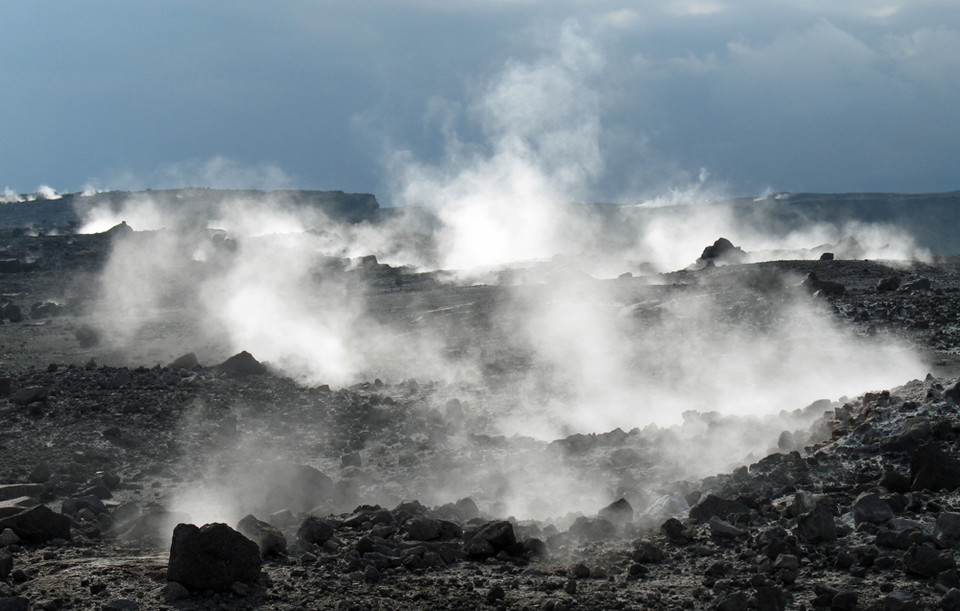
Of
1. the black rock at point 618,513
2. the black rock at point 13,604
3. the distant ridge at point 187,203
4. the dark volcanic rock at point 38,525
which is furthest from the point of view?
the distant ridge at point 187,203

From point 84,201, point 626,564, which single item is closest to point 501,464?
point 626,564

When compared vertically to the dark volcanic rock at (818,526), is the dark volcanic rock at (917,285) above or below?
above

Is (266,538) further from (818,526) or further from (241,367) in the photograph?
(241,367)

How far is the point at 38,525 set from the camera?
9.23 metres

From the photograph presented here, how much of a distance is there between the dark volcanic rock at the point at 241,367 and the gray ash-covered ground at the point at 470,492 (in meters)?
0.25

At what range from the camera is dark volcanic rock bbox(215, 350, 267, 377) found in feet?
60.7

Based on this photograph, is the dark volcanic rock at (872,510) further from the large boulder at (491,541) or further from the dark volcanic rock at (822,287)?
the dark volcanic rock at (822,287)

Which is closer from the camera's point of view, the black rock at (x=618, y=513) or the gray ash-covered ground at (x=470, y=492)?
the gray ash-covered ground at (x=470, y=492)

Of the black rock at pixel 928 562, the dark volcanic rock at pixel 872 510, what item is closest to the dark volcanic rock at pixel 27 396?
the dark volcanic rock at pixel 872 510

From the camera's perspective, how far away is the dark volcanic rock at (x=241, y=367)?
60.7ft

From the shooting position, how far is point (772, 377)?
17.2m

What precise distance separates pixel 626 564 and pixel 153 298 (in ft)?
91.7

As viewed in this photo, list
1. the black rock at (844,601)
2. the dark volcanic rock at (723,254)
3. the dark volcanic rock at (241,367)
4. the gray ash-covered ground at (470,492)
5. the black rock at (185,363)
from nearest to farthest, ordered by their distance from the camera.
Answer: the black rock at (844,601) < the gray ash-covered ground at (470,492) < the dark volcanic rock at (241,367) < the black rock at (185,363) < the dark volcanic rock at (723,254)

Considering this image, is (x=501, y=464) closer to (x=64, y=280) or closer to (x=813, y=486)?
(x=813, y=486)
